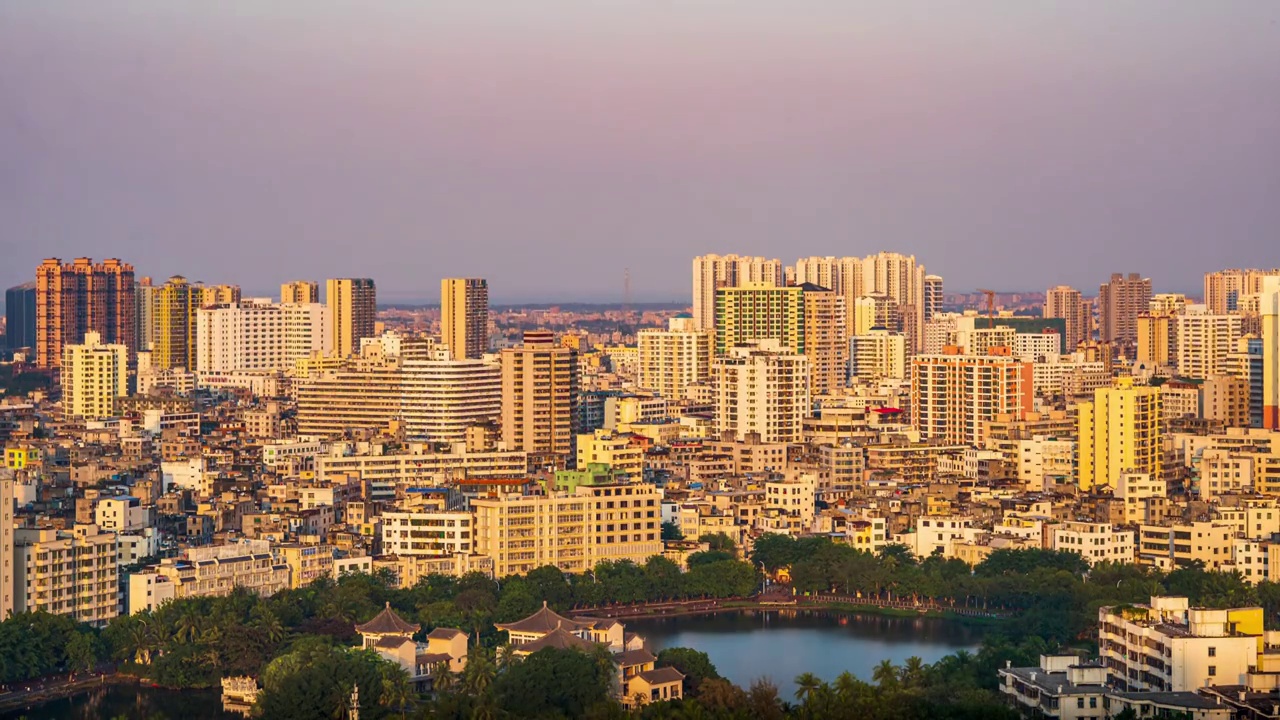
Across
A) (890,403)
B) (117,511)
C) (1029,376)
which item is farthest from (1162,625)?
(890,403)

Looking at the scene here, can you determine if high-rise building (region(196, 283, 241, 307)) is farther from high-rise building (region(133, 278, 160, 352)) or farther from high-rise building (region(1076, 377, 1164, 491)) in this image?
high-rise building (region(1076, 377, 1164, 491))

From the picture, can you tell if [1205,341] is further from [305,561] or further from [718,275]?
[305,561]

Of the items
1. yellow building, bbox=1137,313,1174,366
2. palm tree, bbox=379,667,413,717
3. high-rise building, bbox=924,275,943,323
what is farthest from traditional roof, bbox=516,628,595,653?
high-rise building, bbox=924,275,943,323

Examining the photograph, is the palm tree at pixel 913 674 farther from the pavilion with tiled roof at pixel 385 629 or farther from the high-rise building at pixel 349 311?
the high-rise building at pixel 349 311

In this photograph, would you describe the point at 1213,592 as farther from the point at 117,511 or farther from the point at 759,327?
the point at 759,327

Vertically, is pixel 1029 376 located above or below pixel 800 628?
above
